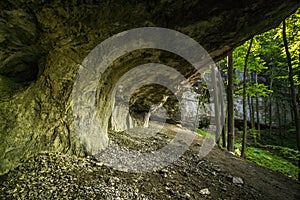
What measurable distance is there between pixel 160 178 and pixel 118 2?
3.33 m

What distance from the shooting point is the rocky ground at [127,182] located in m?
2.29

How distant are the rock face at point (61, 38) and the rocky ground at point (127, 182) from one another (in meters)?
0.34

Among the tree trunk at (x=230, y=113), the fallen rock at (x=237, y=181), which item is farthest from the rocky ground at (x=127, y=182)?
the tree trunk at (x=230, y=113)

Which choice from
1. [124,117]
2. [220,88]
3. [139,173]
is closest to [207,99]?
[220,88]

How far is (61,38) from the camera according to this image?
2664 mm

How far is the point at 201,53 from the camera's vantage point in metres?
3.81

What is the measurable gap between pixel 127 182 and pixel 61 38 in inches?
110

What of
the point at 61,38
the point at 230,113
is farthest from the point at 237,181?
the point at 61,38

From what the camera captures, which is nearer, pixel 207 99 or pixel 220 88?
pixel 220 88

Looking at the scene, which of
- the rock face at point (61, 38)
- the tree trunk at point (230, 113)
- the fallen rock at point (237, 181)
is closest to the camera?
the rock face at point (61, 38)

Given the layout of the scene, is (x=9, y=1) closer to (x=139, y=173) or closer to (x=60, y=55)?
(x=60, y=55)

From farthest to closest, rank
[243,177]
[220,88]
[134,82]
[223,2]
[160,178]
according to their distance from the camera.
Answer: [220,88] → [134,82] → [243,177] → [160,178] → [223,2]

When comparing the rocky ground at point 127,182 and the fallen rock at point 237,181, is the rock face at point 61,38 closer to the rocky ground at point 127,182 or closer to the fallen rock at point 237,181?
the rocky ground at point 127,182

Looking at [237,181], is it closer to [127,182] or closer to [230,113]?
[127,182]
